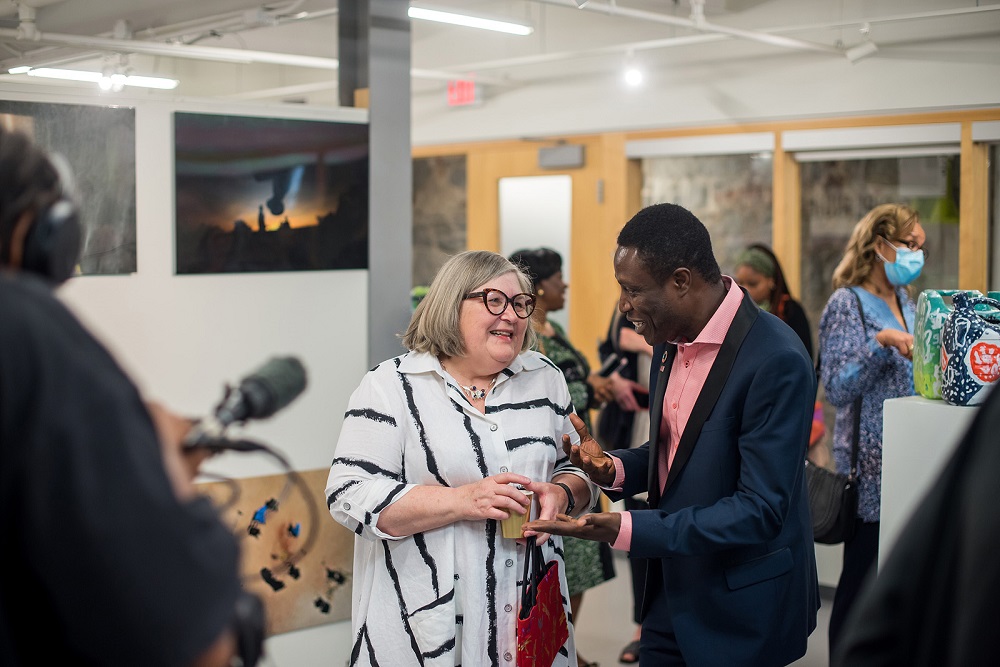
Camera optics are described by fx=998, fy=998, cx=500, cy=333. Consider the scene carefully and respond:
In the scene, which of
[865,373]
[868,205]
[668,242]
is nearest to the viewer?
[668,242]

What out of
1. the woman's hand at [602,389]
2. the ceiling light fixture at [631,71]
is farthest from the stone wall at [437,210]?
the woman's hand at [602,389]

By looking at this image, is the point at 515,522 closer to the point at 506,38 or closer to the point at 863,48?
the point at 863,48

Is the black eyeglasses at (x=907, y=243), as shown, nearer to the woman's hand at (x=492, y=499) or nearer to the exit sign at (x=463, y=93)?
the woman's hand at (x=492, y=499)

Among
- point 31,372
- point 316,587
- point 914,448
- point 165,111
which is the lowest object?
point 316,587

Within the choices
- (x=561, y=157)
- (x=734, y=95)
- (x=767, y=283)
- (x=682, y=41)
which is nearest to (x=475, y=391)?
(x=767, y=283)

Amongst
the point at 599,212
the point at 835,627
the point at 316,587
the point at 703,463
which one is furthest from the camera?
the point at 599,212

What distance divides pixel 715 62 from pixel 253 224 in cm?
414

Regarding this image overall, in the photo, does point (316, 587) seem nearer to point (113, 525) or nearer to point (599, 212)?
point (113, 525)

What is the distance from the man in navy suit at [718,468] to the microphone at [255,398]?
1012 millimetres

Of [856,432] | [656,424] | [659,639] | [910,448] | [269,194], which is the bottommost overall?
[659,639]

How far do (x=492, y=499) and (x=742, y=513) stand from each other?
55 centimetres

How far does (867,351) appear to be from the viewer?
3.79m

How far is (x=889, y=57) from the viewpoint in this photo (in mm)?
5852

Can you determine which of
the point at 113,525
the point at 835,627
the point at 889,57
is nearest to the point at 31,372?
the point at 113,525
